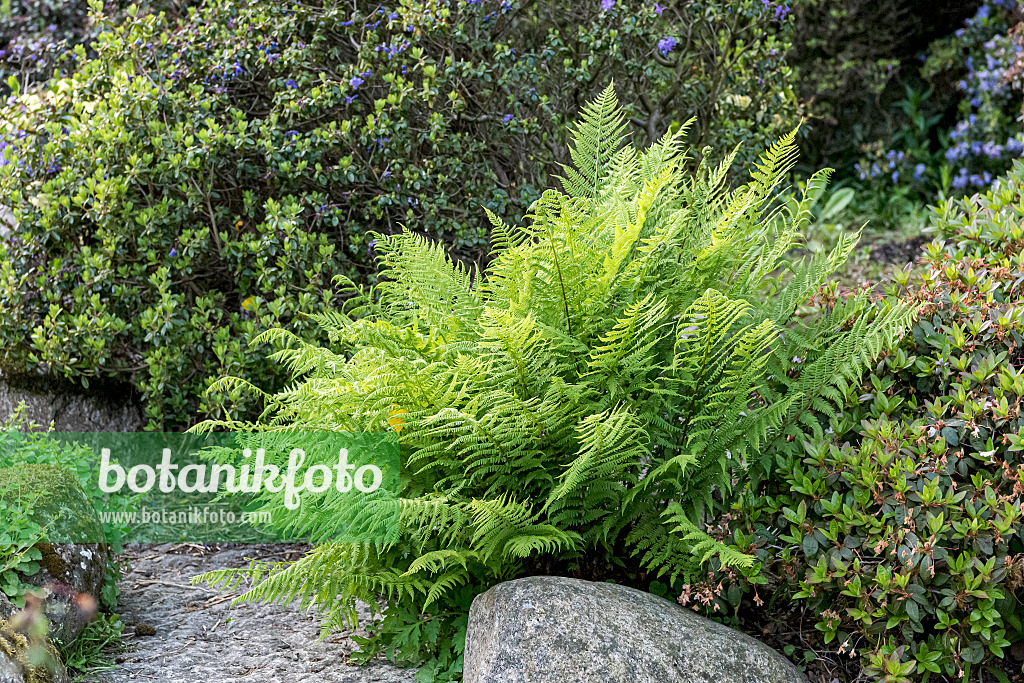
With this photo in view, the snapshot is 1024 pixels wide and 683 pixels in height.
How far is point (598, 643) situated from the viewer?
2285mm

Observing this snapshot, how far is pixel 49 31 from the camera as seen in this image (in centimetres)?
577

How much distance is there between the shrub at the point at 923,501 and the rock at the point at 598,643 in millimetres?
217

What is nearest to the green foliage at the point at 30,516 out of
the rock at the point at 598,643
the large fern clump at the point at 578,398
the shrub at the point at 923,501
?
the large fern clump at the point at 578,398

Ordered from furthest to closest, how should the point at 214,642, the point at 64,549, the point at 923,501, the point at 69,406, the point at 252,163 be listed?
the point at 69,406 < the point at 252,163 < the point at 214,642 < the point at 64,549 < the point at 923,501

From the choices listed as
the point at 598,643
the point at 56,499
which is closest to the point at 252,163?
the point at 56,499

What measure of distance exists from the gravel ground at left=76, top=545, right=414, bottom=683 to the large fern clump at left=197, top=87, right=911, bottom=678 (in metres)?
0.16

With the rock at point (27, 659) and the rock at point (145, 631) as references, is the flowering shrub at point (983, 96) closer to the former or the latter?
the rock at point (145, 631)

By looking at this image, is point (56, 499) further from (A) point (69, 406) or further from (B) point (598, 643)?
(B) point (598, 643)

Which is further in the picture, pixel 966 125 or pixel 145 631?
pixel 966 125

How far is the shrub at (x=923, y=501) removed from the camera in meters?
2.23

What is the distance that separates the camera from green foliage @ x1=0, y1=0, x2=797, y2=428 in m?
3.90

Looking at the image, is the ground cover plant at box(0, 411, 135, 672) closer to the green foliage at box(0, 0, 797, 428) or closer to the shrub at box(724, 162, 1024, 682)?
the green foliage at box(0, 0, 797, 428)

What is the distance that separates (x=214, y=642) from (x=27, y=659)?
2.27 ft

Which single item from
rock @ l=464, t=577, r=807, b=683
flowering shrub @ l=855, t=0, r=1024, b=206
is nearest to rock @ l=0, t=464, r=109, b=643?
rock @ l=464, t=577, r=807, b=683
